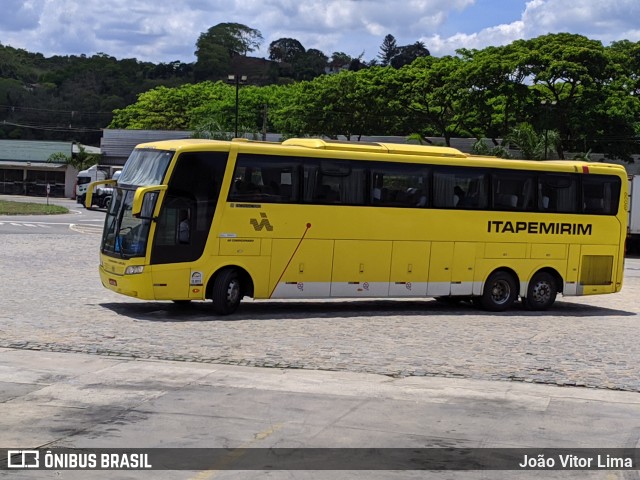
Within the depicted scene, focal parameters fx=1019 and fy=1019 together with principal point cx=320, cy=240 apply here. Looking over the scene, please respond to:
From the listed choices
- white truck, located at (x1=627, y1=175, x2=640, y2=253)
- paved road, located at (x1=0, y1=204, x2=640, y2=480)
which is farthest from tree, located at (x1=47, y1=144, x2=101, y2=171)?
paved road, located at (x1=0, y1=204, x2=640, y2=480)

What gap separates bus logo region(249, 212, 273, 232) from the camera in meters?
20.3

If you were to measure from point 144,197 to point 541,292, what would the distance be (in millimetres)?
9900

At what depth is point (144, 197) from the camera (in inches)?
756

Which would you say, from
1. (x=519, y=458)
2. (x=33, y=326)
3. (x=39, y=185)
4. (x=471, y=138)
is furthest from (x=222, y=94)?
(x=519, y=458)

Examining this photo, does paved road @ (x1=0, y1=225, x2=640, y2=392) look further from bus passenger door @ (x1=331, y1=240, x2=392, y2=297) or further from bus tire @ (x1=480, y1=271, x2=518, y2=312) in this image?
bus passenger door @ (x1=331, y1=240, x2=392, y2=297)

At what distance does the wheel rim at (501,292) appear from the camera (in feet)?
76.5

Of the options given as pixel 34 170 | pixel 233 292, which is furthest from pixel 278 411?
pixel 34 170

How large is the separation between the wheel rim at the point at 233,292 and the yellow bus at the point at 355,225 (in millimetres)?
30

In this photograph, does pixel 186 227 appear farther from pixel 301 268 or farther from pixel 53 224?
pixel 53 224

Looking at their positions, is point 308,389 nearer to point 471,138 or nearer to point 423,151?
point 423,151

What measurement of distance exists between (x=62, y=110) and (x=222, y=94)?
132ft

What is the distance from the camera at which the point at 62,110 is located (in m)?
155

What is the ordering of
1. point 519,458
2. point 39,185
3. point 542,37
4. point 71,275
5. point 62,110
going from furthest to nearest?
1. point 62,110
2. point 39,185
3. point 542,37
4. point 71,275
5. point 519,458

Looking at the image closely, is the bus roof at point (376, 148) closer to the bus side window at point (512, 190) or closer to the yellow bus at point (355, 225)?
the yellow bus at point (355, 225)
